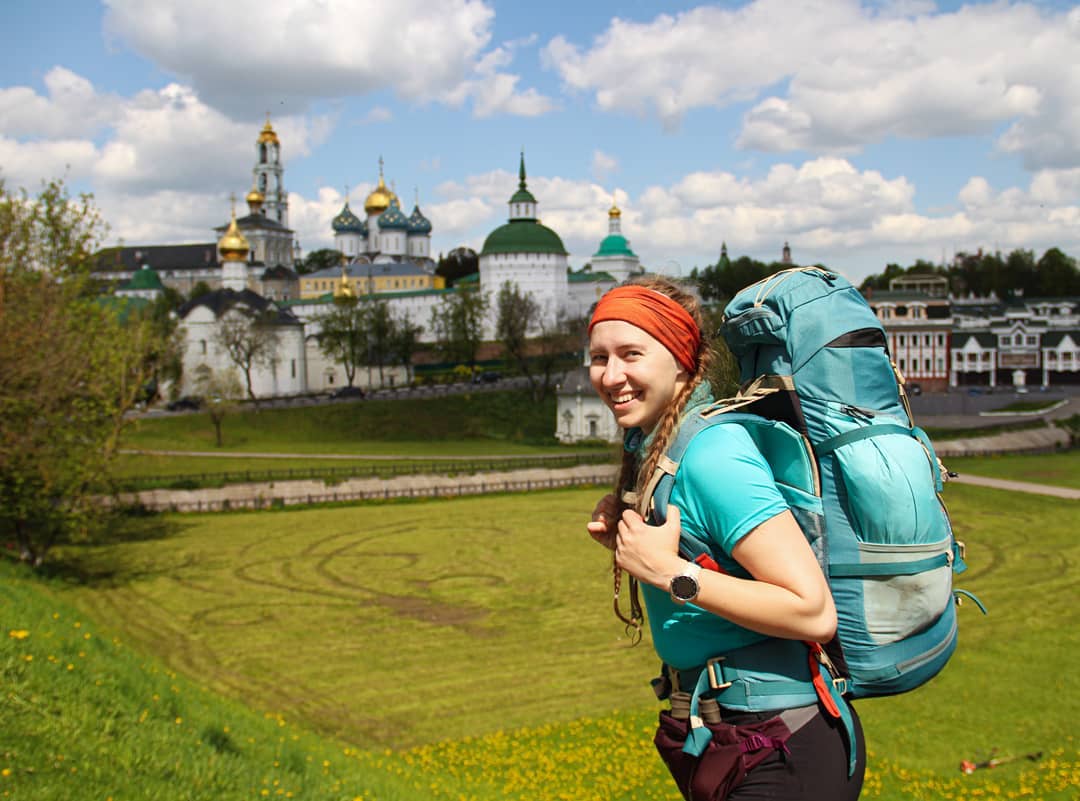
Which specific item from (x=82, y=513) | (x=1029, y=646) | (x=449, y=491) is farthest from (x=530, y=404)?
(x=1029, y=646)

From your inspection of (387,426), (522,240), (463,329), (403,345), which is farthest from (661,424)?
(522,240)

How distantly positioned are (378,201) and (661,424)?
120530mm

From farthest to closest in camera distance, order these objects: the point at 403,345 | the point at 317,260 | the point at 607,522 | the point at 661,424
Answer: the point at 317,260
the point at 403,345
the point at 607,522
the point at 661,424

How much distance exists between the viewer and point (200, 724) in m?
9.57

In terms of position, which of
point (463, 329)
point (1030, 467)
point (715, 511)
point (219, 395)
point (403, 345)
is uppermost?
point (463, 329)

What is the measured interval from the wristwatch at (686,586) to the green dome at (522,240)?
9510 cm

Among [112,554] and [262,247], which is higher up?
[262,247]

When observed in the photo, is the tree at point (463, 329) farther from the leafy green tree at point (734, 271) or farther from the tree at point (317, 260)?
the tree at point (317, 260)

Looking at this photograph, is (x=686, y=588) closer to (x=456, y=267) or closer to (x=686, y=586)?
(x=686, y=586)

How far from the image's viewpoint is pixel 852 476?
9.54 feet

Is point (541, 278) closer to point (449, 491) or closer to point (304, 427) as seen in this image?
point (304, 427)

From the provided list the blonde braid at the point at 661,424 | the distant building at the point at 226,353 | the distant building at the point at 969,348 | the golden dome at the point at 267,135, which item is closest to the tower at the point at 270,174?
the golden dome at the point at 267,135

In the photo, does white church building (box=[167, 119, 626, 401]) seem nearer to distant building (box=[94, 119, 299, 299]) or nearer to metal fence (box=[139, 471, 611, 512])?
distant building (box=[94, 119, 299, 299])

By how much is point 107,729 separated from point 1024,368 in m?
86.7
